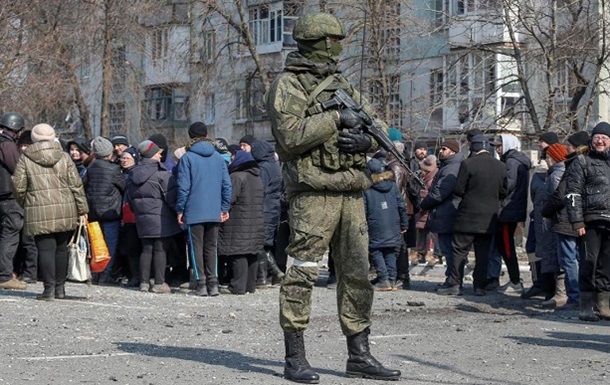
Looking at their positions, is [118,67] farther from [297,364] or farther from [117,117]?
[297,364]

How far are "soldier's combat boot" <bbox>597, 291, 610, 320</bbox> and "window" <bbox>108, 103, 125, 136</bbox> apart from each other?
1531 inches

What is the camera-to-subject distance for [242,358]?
991 centimetres

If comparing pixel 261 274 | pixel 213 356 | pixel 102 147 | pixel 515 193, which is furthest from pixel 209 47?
pixel 213 356

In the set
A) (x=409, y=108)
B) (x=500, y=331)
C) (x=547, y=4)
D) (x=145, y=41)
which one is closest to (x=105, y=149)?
(x=500, y=331)

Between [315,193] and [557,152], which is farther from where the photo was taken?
[557,152]

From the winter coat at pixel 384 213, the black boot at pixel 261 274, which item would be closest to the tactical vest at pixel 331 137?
the winter coat at pixel 384 213

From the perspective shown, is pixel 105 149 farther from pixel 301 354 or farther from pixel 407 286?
pixel 301 354

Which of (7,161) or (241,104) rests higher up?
(241,104)

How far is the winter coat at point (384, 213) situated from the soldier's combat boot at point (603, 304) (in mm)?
3763

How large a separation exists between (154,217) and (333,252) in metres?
7.31

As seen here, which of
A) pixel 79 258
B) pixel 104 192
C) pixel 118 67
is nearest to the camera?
pixel 79 258

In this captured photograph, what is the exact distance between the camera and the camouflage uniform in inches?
343

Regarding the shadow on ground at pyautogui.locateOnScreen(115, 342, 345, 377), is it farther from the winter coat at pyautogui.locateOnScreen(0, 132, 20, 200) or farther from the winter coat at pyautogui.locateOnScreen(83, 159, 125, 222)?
the winter coat at pyautogui.locateOnScreen(83, 159, 125, 222)

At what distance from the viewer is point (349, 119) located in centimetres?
878
